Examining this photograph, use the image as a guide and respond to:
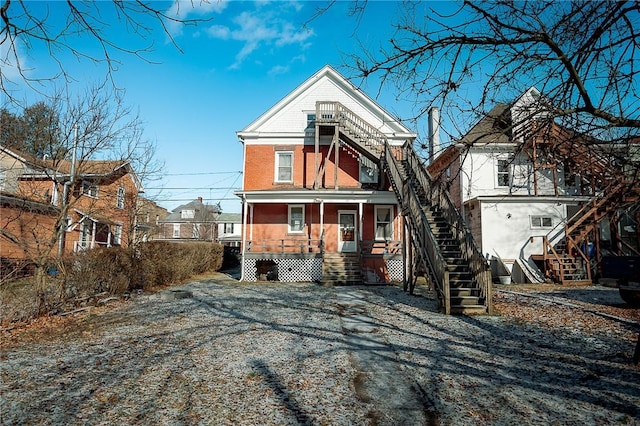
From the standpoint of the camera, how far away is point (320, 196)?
57.6 feet

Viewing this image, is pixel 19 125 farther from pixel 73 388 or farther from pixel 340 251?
pixel 340 251

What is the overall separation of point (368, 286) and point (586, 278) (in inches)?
408

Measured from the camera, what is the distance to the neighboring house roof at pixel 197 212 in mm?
53938

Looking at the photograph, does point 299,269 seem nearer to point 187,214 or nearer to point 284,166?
point 284,166

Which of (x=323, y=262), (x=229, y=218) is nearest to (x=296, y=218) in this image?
(x=323, y=262)

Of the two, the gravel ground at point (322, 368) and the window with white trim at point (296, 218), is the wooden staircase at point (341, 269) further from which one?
the gravel ground at point (322, 368)

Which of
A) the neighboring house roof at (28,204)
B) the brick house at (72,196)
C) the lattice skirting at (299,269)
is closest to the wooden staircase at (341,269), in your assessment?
the lattice skirting at (299,269)

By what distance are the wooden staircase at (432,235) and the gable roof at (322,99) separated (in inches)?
65.1

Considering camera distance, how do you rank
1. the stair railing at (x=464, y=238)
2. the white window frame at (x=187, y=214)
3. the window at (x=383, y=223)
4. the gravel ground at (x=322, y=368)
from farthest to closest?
the white window frame at (x=187, y=214) → the window at (x=383, y=223) → the stair railing at (x=464, y=238) → the gravel ground at (x=322, y=368)

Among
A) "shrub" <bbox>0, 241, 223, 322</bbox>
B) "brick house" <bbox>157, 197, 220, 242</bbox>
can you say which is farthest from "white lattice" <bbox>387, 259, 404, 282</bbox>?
"brick house" <bbox>157, 197, 220, 242</bbox>

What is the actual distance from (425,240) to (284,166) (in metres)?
11.1

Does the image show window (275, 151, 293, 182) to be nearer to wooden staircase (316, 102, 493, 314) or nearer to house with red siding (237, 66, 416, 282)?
house with red siding (237, 66, 416, 282)

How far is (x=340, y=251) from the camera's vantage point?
18891 millimetres

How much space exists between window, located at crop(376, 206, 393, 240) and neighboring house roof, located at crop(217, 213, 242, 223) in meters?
43.5
